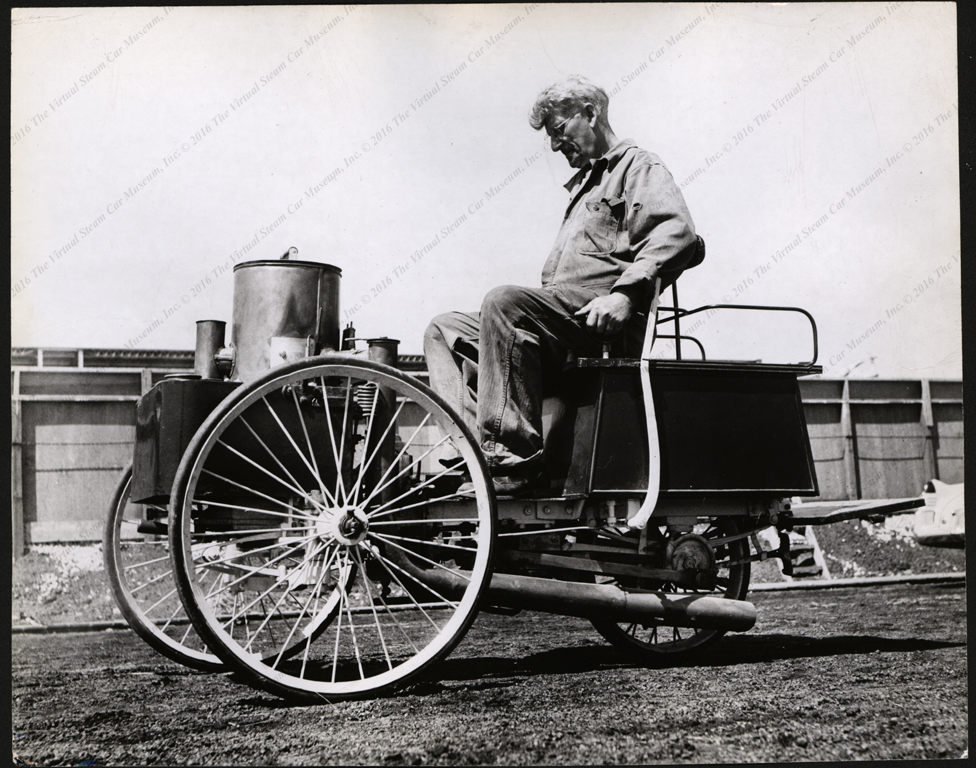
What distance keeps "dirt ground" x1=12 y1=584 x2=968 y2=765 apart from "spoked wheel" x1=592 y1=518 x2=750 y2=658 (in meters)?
0.13

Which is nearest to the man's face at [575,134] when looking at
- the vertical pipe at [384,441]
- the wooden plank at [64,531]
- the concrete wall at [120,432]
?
the vertical pipe at [384,441]

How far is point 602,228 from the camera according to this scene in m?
4.16

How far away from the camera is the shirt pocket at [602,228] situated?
4133 millimetres

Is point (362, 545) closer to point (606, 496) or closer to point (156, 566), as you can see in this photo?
point (606, 496)

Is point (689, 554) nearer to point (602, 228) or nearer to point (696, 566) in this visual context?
point (696, 566)

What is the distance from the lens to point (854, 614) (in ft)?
18.9

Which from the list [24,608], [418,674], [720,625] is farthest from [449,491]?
[24,608]

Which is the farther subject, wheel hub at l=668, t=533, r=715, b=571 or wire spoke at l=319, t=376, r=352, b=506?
wheel hub at l=668, t=533, r=715, b=571

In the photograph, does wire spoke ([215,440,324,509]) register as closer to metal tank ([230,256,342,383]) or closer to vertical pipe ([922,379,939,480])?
metal tank ([230,256,342,383])

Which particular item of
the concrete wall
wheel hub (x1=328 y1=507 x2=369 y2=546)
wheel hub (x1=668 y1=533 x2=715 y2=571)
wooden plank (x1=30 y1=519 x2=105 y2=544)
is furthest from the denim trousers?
wooden plank (x1=30 y1=519 x2=105 y2=544)

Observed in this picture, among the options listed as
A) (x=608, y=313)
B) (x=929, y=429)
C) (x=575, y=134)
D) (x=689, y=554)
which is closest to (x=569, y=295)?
→ (x=608, y=313)

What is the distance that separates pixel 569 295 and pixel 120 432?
18.0 feet

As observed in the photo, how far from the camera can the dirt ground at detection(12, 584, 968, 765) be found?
2904mm

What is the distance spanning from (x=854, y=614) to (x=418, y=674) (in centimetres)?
352
